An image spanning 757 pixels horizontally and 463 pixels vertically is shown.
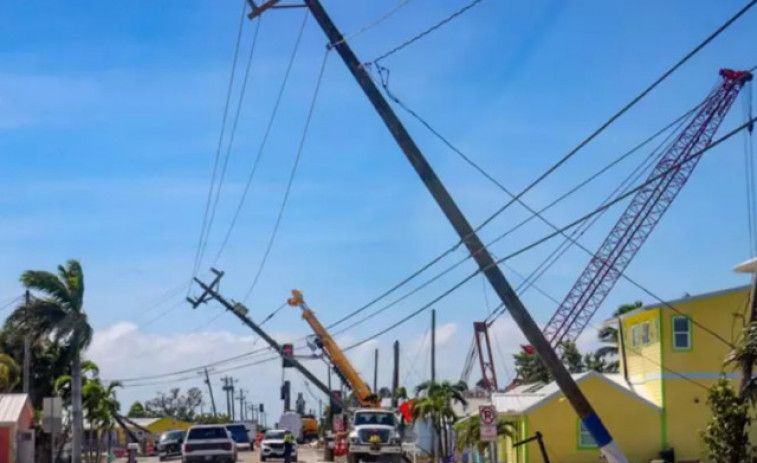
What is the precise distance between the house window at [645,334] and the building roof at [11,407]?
2173cm

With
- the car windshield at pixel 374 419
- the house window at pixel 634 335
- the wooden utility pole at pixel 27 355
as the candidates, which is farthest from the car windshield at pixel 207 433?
the house window at pixel 634 335

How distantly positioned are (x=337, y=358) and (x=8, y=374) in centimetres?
2049

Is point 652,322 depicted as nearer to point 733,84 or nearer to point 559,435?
point 559,435

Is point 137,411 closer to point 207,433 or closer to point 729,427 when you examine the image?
point 207,433

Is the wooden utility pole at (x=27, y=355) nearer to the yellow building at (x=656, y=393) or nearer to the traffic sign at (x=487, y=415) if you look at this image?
the yellow building at (x=656, y=393)

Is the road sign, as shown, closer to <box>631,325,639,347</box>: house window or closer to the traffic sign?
the traffic sign

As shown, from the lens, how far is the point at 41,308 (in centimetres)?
4912

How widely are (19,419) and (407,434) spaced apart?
83.0ft

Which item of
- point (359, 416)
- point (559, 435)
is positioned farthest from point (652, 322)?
point (359, 416)

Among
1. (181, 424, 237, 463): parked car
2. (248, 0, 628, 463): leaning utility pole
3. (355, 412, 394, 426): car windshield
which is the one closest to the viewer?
(248, 0, 628, 463): leaning utility pole

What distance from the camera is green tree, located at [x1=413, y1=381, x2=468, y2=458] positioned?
157 ft

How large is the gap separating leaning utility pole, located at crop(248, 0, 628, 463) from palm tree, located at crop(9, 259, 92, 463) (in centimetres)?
2707

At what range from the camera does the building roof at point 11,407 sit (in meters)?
39.2

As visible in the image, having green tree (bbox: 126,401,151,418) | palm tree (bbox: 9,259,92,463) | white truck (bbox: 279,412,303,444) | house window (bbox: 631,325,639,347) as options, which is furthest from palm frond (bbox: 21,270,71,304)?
green tree (bbox: 126,401,151,418)
